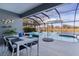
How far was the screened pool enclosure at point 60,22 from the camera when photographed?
2.46 metres

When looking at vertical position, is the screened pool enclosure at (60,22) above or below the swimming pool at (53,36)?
above

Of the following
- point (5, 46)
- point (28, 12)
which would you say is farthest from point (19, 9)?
point (5, 46)

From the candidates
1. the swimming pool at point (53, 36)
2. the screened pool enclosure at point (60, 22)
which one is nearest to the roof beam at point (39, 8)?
the screened pool enclosure at point (60, 22)

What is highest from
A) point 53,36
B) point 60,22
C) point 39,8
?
point 39,8

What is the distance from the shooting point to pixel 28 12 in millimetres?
2527

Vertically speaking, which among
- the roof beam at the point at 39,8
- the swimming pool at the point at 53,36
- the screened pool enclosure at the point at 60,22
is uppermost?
the roof beam at the point at 39,8

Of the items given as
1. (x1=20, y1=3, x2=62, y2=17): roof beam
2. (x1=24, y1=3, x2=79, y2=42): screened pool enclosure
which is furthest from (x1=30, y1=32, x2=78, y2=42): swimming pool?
(x1=20, y1=3, x2=62, y2=17): roof beam

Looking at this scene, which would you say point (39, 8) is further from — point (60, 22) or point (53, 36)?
point (53, 36)

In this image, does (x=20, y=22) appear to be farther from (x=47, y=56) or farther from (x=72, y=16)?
(x=72, y=16)

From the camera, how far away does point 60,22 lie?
8.32 ft

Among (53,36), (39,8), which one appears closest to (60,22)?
(53,36)

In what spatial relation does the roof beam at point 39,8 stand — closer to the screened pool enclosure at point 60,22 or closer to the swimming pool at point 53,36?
the screened pool enclosure at point 60,22

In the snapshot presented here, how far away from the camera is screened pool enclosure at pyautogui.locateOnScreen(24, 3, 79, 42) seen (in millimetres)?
2455

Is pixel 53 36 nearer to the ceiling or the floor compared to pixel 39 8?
nearer to the floor
